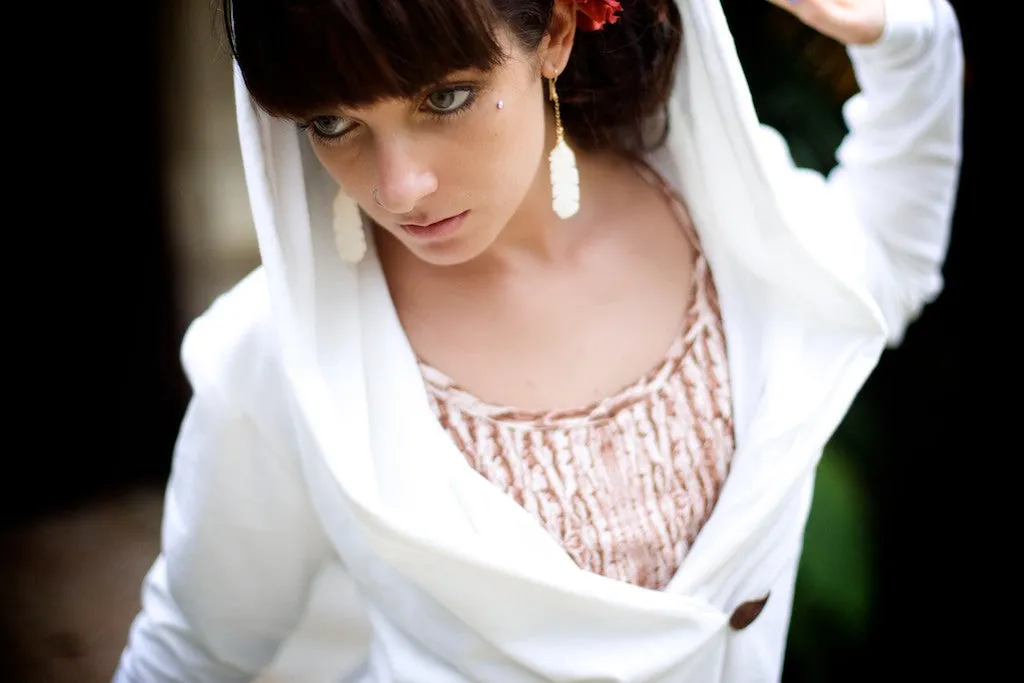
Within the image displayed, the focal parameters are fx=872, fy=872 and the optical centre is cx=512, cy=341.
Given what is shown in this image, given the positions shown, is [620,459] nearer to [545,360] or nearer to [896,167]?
[545,360]

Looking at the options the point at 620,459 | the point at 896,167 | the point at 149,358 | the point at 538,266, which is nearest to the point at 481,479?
the point at 620,459

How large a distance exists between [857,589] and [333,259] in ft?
3.06

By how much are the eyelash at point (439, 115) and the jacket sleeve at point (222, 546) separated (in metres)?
0.22

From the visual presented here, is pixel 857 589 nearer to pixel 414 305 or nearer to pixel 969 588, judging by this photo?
pixel 969 588

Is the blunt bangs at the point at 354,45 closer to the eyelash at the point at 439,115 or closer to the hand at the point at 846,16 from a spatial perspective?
the eyelash at the point at 439,115

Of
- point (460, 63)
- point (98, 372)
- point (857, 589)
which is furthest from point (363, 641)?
point (98, 372)

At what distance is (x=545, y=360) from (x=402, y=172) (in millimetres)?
274

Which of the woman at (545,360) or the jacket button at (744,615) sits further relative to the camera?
the jacket button at (744,615)

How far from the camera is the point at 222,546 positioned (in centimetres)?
88

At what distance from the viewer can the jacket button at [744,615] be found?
859mm

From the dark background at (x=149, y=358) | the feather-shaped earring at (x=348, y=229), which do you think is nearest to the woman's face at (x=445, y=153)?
the feather-shaped earring at (x=348, y=229)

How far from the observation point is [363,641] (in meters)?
0.96

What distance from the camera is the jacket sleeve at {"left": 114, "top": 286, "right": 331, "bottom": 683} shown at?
2.73 ft

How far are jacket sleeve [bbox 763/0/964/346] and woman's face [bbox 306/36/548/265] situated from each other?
0.29 m
